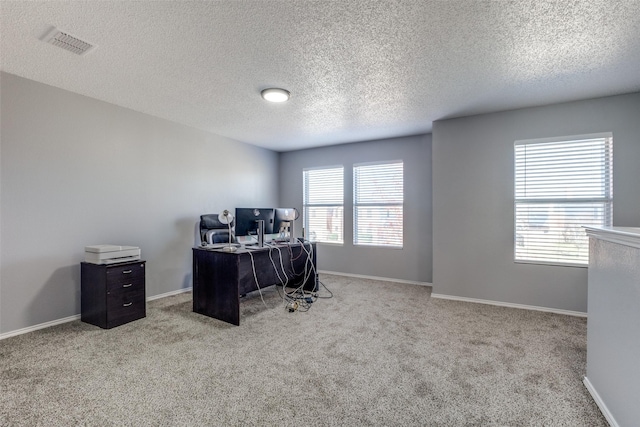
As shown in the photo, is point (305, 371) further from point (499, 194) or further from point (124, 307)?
point (499, 194)

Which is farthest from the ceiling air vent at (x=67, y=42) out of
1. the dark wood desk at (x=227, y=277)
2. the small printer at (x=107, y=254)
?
the dark wood desk at (x=227, y=277)

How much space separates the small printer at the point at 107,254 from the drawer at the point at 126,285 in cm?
21

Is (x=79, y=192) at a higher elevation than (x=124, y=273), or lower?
higher

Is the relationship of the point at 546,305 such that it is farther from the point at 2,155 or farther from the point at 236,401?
the point at 2,155

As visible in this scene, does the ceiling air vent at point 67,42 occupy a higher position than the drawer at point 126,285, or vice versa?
the ceiling air vent at point 67,42

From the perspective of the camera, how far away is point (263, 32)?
2.02m

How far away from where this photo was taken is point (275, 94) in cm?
298

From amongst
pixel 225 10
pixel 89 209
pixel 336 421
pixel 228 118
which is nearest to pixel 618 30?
pixel 225 10

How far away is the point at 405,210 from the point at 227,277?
3066mm

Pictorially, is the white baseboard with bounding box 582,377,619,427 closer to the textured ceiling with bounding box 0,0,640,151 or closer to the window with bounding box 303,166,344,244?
the textured ceiling with bounding box 0,0,640,151

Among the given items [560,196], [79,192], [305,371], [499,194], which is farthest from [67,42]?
[560,196]

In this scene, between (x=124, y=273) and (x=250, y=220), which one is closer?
(x=124, y=273)

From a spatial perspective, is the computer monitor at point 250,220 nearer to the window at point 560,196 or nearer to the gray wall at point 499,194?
the gray wall at point 499,194

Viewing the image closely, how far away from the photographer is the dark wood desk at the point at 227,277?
2934mm
